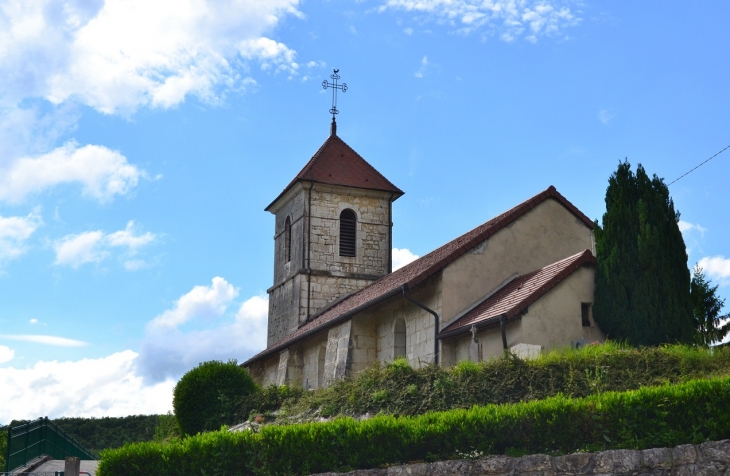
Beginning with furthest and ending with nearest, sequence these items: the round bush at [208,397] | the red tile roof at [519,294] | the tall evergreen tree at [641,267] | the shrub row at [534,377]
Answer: the round bush at [208,397] < the red tile roof at [519,294] < the tall evergreen tree at [641,267] < the shrub row at [534,377]

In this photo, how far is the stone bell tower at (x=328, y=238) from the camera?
31781mm

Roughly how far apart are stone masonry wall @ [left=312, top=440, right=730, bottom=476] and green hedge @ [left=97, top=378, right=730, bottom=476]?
0.14 meters

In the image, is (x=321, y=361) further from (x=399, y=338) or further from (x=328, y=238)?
(x=328, y=238)

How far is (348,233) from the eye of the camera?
3288cm

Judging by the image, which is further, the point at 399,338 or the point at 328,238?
the point at 328,238

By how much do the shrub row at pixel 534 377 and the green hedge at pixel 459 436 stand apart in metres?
2.26

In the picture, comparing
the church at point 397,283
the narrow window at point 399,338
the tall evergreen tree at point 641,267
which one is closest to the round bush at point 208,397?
the church at point 397,283

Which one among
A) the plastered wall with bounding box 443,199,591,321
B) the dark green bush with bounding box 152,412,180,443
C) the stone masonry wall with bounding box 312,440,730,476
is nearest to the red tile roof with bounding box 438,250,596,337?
the plastered wall with bounding box 443,199,591,321

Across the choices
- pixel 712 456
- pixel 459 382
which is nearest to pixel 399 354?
pixel 459 382

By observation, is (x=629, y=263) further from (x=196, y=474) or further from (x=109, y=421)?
(x=109, y=421)

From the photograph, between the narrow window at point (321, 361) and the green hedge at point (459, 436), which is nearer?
the green hedge at point (459, 436)

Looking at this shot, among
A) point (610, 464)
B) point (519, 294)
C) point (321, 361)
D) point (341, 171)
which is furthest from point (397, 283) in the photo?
point (341, 171)

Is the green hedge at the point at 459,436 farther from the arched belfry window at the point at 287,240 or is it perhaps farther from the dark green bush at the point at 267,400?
the arched belfry window at the point at 287,240

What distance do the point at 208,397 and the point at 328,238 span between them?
13349 mm
